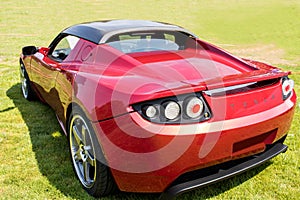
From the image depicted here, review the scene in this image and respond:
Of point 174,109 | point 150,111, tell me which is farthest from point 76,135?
point 174,109

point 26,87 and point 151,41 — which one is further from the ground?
point 151,41

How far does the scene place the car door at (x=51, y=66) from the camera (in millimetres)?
3691

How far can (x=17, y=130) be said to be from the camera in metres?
4.23

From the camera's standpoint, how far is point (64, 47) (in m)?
4.08

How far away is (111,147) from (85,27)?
1822mm

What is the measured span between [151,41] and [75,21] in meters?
15.9

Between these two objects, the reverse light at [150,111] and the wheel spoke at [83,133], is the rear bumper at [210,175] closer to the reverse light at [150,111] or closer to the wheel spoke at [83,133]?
the reverse light at [150,111]

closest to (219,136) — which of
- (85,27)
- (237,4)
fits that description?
(85,27)

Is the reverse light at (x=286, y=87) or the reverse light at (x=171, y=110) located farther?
the reverse light at (x=286, y=87)

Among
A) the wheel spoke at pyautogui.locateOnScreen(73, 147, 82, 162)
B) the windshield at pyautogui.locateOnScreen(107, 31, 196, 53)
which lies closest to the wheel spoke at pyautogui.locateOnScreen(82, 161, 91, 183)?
the wheel spoke at pyautogui.locateOnScreen(73, 147, 82, 162)

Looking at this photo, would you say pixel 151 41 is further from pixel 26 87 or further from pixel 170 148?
pixel 26 87

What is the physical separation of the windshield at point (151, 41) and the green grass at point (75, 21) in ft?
4.20

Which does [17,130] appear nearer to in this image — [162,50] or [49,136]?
[49,136]

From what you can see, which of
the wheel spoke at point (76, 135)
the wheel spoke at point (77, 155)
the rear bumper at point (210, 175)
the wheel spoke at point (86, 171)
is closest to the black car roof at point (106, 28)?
the wheel spoke at point (76, 135)
